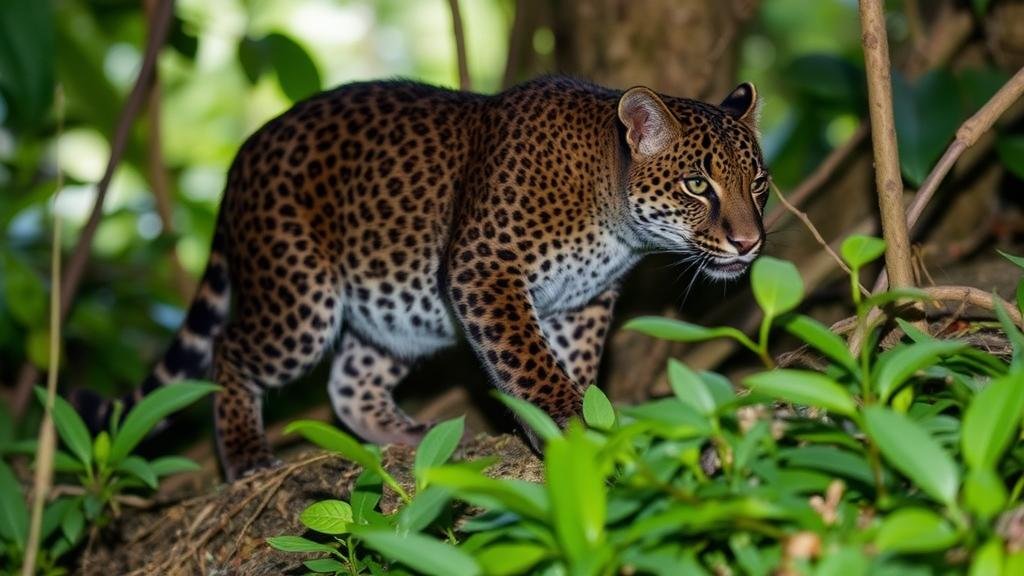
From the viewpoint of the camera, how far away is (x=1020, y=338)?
13.5 feet

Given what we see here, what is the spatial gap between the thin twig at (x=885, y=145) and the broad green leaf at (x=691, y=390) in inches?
57.4

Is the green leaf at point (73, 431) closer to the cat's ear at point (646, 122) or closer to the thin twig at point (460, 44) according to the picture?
the cat's ear at point (646, 122)

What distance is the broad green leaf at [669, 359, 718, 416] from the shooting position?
350 cm

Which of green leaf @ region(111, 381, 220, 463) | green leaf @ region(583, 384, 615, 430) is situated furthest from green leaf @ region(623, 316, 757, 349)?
green leaf @ region(111, 381, 220, 463)

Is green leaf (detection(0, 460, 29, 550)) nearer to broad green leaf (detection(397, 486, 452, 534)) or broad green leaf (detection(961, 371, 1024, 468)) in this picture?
broad green leaf (detection(397, 486, 452, 534))

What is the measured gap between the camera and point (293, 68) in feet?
23.5

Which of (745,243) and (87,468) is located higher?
(745,243)

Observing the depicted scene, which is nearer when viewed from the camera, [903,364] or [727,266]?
[903,364]

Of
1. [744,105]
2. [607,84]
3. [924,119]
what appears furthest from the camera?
[607,84]

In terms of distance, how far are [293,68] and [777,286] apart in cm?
419

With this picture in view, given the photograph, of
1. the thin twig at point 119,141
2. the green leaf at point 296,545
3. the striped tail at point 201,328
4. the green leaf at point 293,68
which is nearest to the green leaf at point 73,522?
the striped tail at point 201,328

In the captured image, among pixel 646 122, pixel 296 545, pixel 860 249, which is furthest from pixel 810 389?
pixel 646 122

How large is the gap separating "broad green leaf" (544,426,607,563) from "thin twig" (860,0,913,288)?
2.00 m

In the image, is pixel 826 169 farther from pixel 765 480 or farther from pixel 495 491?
pixel 495 491
